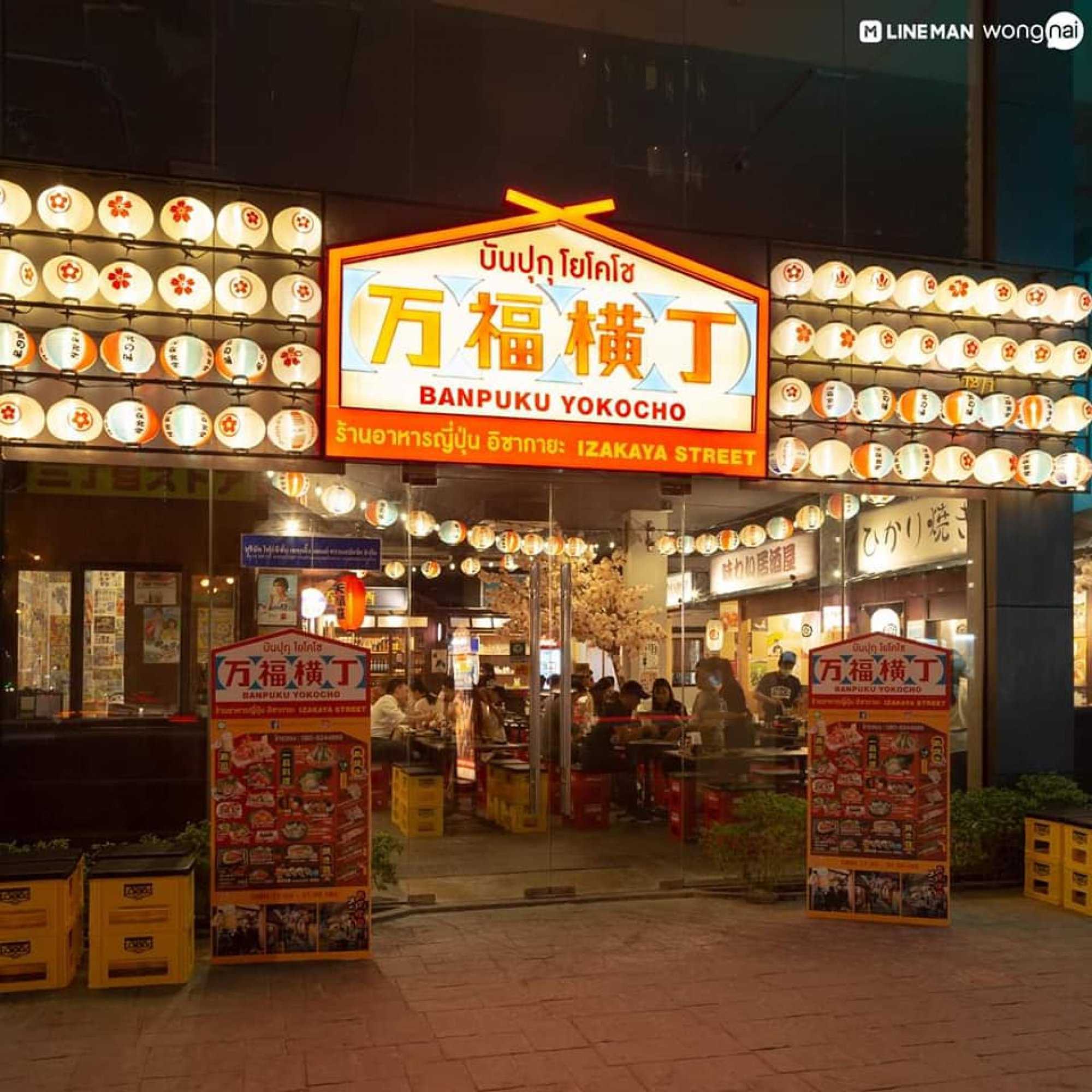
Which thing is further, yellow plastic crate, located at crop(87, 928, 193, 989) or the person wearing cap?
the person wearing cap

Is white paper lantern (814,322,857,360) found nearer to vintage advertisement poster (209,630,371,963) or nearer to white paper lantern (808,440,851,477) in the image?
white paper lantern (808,440,851,477)

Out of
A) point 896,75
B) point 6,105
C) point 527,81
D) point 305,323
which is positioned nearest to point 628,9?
point 527,81

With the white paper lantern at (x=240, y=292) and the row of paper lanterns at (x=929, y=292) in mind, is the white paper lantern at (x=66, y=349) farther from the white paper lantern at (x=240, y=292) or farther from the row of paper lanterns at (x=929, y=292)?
the row of paper lanterns at (x=929, y=292)

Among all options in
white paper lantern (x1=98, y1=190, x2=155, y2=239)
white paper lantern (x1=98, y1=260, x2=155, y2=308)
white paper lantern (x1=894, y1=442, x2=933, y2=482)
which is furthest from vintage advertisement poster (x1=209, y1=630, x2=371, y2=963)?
white paper lantern (x1=894, y1=442, x2=933, y2=482)

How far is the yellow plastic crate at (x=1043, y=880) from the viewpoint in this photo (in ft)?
28.7

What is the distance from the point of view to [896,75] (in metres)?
10.9

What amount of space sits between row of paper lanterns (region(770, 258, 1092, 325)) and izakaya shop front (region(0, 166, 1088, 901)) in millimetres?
40

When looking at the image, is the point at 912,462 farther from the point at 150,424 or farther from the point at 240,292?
the point at 150,424

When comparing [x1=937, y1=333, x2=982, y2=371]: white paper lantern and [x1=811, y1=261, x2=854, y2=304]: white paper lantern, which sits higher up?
[x1=811, y1=261, x2=854, y2=304]: white paper lantern

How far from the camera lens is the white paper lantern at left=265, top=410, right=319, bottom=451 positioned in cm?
824

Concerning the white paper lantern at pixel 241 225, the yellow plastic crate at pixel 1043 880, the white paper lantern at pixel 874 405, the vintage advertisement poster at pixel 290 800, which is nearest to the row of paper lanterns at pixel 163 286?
the white paper lantern at pixel 241 225

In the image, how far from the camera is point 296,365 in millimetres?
8305

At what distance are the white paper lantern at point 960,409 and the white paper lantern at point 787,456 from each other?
4.73ft

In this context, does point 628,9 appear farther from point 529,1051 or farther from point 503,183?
point 529,1051
